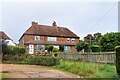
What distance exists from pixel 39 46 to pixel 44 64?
87.0 feet

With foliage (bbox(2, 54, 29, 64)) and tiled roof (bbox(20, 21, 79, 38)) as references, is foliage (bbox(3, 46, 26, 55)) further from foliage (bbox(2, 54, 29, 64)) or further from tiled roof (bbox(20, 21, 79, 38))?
tiled roof (bbox(20, 21, 79, 38))

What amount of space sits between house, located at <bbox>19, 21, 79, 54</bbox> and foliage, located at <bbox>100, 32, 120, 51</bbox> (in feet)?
77.8

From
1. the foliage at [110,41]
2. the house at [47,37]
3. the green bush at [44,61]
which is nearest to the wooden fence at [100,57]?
the foliage at [110,41]

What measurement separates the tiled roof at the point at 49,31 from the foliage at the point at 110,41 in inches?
988

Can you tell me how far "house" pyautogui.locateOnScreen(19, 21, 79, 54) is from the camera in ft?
163

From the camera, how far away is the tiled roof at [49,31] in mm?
50969

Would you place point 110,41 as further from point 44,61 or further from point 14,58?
point 14,58

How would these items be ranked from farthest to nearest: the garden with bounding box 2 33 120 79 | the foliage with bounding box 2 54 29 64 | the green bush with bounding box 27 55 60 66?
the foliage with bounding box 2 54 29 64 → the green bush with bounding box 27 55 60 66 → the garden with bounding box 2 33 120 79

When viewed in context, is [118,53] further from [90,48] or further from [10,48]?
[90,48]

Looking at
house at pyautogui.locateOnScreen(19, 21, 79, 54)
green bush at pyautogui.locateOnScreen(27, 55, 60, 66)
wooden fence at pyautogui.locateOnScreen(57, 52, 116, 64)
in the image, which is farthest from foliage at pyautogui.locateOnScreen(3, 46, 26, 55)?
house at pyautogui.locateOnScreen(19, 21, 79, 54)

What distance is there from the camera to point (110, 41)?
27.2 metres

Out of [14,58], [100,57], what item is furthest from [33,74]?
[14,58]

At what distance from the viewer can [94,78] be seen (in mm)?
12367

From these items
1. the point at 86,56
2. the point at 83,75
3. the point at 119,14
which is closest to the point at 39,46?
the point at 86,56
